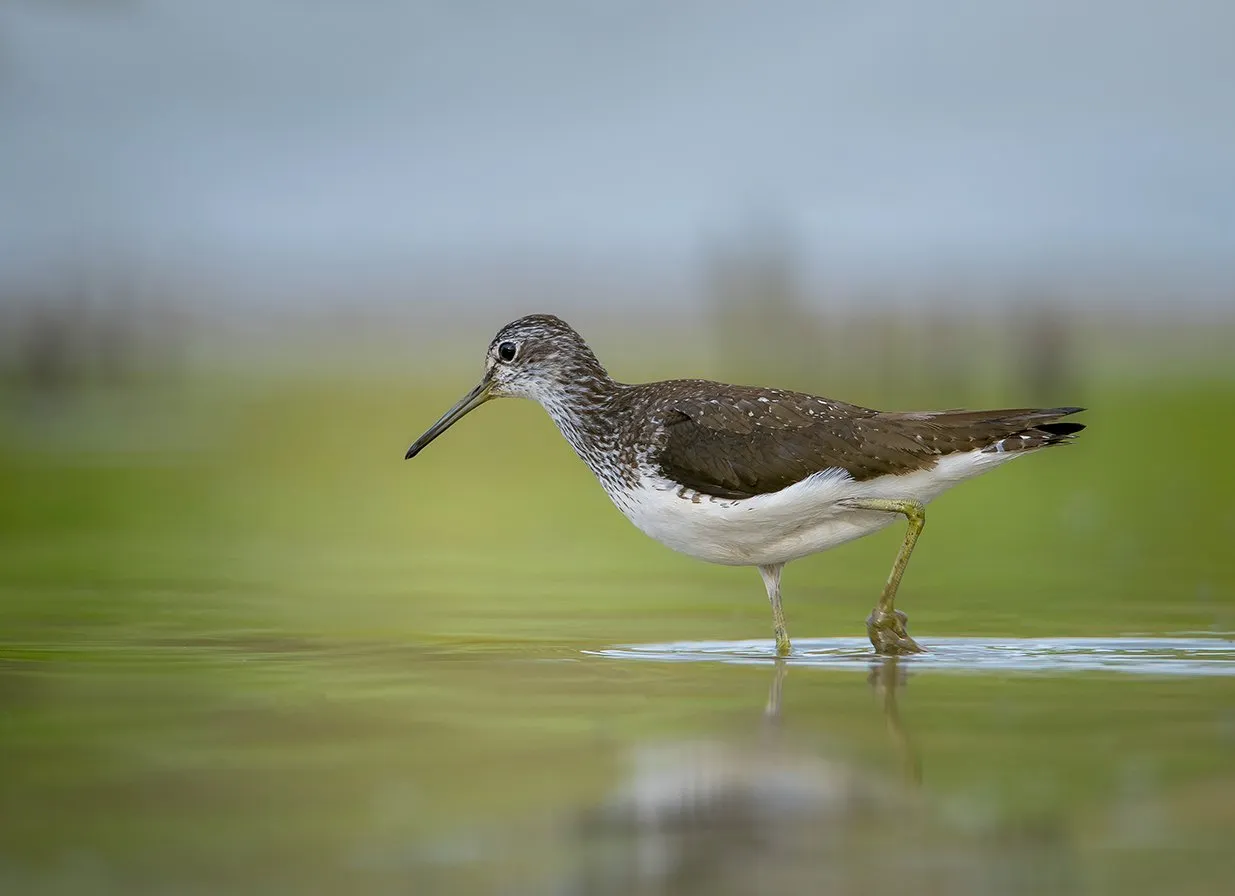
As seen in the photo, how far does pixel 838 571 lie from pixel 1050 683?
7.50 m

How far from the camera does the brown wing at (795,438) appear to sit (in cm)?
1174

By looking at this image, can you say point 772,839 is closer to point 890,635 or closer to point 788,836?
point 788,836

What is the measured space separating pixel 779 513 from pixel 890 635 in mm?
1011

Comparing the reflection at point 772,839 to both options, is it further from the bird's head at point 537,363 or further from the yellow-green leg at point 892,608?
the bird's head at point 537,363

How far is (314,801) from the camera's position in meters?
7.27

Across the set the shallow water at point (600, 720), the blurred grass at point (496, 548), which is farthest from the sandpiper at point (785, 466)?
the blurred grass at point (496, 548)

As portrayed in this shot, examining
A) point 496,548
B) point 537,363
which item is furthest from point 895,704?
point 496,548

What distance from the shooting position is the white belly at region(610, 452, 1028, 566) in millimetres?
11641

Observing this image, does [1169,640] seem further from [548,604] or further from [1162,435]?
[1162,435]

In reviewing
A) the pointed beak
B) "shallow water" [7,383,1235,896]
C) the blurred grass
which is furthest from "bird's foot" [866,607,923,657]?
the pointed beak

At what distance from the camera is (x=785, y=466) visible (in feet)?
38.6

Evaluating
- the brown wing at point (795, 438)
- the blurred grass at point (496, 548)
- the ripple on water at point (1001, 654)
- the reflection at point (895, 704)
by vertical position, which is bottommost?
the blurred grass at point (496, 548)

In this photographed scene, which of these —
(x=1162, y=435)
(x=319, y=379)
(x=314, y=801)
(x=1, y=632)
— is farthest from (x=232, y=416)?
(x=314, y=801)

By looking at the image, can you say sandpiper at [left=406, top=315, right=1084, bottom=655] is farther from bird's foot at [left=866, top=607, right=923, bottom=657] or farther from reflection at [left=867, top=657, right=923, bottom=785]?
reflection at [left=867, top=657, right=923, bottom=785]
